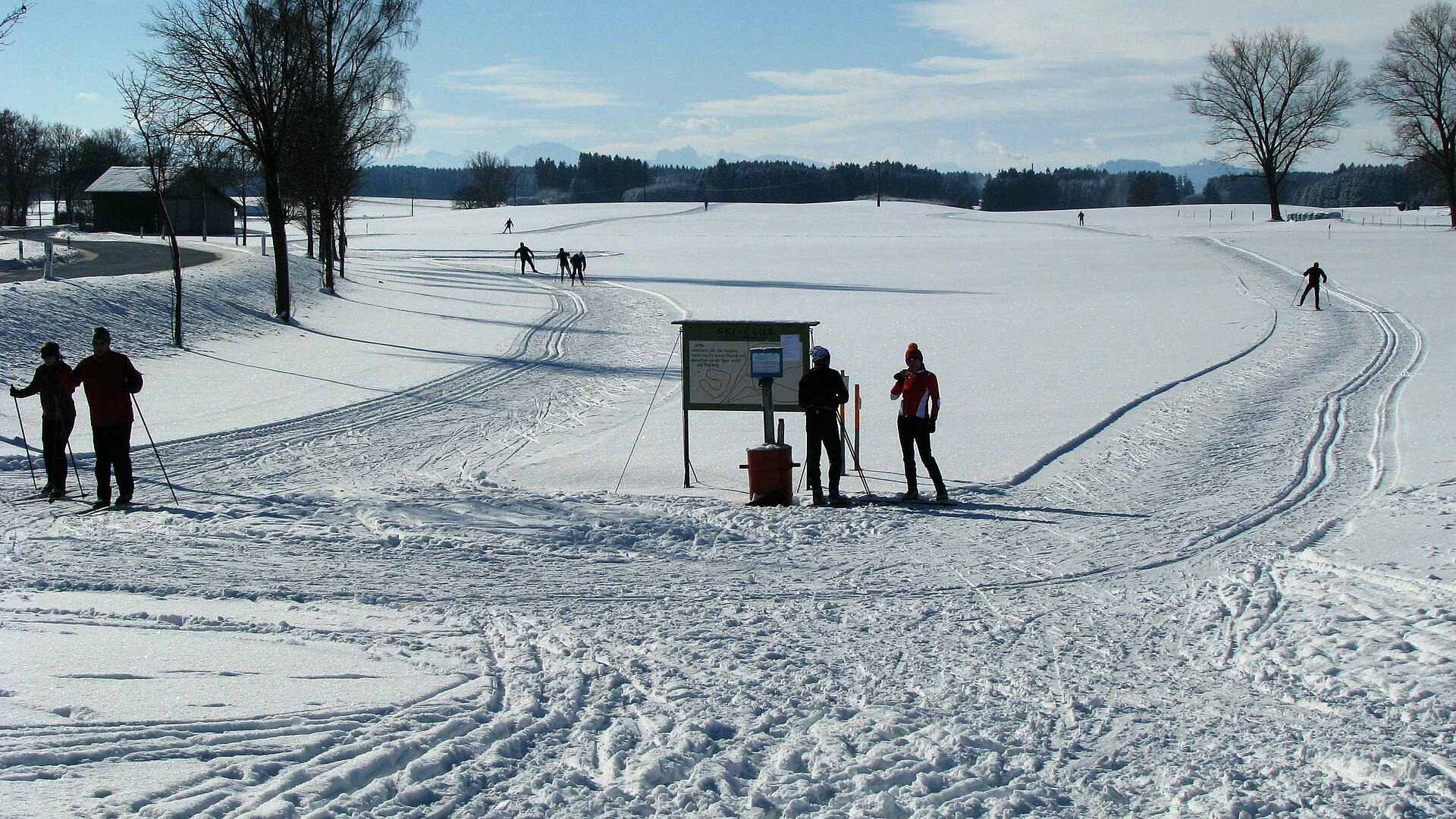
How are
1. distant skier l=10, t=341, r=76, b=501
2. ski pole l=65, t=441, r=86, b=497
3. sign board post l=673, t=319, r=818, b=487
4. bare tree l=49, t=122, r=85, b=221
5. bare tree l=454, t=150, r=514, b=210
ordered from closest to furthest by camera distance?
distant skier l=10, t=341, r=76, b=501 < ski pole l=65, t=441, r=86, b=497 < sign board post l=673, t=319, r=818, b=487 < bare tree l=49, t=122, r=85, b=221 < bare tree l=454, t=150, r=514, b=210

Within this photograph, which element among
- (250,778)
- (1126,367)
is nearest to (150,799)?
(250,778)

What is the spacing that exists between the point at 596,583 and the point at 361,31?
107 ft

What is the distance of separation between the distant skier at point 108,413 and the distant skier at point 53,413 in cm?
57

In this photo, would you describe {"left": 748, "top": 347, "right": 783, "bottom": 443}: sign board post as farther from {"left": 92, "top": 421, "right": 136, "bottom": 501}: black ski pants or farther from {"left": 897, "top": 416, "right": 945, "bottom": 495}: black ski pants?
{"left": 92, "top": 421, "right": 136, "bottom": 501}: black ski pants

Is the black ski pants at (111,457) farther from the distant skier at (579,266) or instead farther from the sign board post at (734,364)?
the distant skier at (579,266)

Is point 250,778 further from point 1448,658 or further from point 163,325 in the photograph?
point 163,325

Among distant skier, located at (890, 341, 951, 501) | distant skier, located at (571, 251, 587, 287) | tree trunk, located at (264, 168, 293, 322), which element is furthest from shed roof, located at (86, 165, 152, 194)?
distant skier, located at (890, 341, 951, 501)

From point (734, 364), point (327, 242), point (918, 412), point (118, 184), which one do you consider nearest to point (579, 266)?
point (327, 242)

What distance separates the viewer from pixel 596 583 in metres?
8.02

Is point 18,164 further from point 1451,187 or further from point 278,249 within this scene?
point 1451,187

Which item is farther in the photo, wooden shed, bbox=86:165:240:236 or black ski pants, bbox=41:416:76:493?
wooden shed, bbox=86:165:240:236

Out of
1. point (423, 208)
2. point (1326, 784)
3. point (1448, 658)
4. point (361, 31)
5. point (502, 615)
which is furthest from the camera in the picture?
point (423, 208)

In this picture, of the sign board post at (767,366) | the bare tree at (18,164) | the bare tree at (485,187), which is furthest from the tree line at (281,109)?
the bare tree at (485,187)

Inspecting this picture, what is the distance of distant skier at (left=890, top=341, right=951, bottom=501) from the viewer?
10.7 metres
